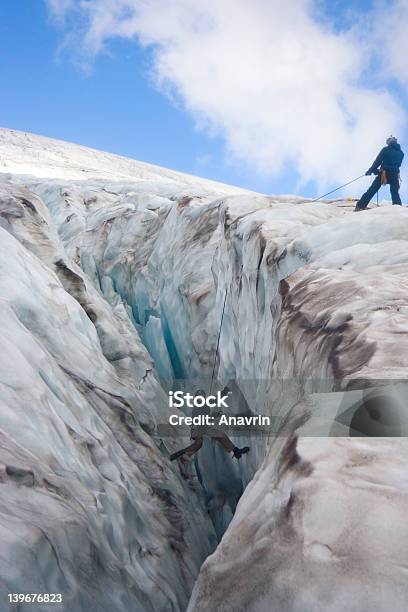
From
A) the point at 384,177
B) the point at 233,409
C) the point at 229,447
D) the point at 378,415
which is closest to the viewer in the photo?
the point at 378,415

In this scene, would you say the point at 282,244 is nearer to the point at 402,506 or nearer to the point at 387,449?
the point at 387,449

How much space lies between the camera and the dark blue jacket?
25.0ft

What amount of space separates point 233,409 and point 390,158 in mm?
4210

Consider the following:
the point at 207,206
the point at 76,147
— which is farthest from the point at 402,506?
the point at 76,147

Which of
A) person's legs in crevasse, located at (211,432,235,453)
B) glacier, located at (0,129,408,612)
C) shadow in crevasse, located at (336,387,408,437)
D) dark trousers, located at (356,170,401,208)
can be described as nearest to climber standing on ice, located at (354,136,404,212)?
dark trousers, located at (356,170,401,208)

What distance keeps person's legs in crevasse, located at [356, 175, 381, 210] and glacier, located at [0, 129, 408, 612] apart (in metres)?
0.60

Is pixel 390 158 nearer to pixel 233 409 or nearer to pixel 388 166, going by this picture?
pixel 388 166

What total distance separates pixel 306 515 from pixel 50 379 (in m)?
3.29

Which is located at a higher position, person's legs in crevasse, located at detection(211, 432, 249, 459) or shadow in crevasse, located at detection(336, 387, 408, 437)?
person's legs in crevasse, located at detection(211, 432, 249, 459)

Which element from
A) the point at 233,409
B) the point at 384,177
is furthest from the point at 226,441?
the point at 384,177

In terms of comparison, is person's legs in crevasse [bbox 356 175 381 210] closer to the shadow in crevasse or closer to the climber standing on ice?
the climber standing on ice

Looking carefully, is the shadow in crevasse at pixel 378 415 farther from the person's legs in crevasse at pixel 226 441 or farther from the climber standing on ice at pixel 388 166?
the climber standing on ice at pixel 388 166

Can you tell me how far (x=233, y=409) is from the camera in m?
8.26

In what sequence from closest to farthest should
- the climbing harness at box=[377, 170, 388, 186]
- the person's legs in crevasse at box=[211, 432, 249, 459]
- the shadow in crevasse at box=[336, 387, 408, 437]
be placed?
the shadow in crevasse at box=[336, 387, 408, 437], the person's legs in crevasse at box=[211, 432, 249, 459], the climbing harness at box=[377, 170, 388, 186]
